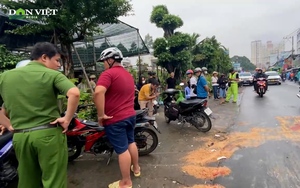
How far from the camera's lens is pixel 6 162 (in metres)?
3.07

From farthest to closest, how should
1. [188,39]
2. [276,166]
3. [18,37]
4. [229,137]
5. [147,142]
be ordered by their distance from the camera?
[188,39], [18,37], [229,137], [147,142], [276,166]

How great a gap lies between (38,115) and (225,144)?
3.94 metres

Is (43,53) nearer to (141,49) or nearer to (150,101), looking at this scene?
(150,101)

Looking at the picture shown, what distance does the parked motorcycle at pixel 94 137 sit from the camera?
13.2ft

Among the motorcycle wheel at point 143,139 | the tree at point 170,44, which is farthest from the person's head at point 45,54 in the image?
the tree at point 170,44

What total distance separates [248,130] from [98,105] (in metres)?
4.50

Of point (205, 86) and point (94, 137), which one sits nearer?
point (94, 137)

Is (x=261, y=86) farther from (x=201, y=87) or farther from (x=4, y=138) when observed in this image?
(x=4, y=138)

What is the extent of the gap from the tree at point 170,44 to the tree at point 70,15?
6.79 m

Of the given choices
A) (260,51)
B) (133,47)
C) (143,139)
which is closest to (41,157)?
(143,139)

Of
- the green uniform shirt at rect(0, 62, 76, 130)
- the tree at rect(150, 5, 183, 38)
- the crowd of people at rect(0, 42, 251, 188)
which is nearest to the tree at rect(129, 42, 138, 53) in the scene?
the tree at rect(150, 5, 183, 38)

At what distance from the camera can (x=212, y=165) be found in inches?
160

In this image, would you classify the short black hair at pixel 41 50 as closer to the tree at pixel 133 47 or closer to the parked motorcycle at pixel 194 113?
the parked motorcycle at pixel 194 113

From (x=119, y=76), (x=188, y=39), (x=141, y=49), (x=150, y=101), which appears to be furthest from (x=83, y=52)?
(x=119, y=76)
